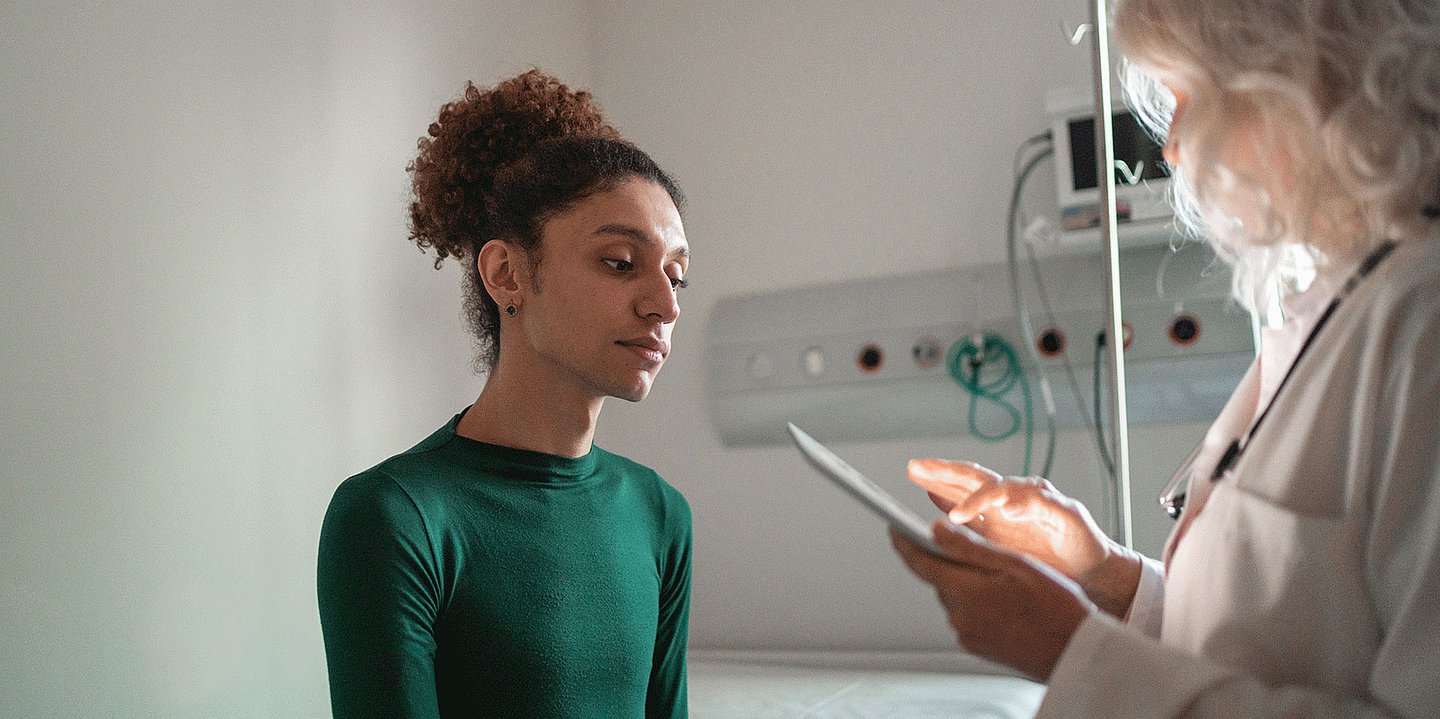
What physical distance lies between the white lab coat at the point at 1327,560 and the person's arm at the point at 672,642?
814mm

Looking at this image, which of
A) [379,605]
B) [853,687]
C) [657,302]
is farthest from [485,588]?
[853,687]

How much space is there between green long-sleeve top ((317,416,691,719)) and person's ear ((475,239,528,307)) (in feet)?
0.59

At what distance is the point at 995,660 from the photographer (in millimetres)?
844

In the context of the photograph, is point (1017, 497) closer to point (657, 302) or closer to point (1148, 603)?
point (1148, 603)

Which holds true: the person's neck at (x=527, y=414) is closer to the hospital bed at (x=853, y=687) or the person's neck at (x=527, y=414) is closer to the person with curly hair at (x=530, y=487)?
the person with curly hair at (x=530, y=487)

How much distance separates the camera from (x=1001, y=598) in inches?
31.6

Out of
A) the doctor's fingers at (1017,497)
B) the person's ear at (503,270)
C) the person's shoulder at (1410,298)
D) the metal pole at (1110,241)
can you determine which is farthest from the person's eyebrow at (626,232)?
the person's shoulder at (1410,298)

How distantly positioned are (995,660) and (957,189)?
5.71 feet

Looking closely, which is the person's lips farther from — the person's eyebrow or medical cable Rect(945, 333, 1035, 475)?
medical cable Rect(945, 333, 1035, 475)

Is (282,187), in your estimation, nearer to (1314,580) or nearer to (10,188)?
(10,188)

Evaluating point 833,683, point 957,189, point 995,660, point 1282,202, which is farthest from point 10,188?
point 957,189

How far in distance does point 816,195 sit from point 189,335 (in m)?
1.44

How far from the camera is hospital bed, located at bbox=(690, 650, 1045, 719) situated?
1833mm

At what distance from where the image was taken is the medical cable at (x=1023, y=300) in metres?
2.32
